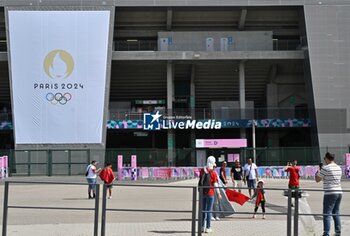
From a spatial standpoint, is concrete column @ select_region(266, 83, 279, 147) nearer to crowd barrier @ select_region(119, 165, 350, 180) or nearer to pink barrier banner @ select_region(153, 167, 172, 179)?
crowd barrier @ select_region(119, 165, 350, 180)

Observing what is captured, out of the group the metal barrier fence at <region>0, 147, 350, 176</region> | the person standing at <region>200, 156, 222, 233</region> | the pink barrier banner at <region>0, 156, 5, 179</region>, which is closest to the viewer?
the person standing at <region>200, 156, 222, 233</region>

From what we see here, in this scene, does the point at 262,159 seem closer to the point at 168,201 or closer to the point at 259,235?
the point at 168,201

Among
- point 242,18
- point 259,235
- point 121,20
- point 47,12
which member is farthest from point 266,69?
point 259,235

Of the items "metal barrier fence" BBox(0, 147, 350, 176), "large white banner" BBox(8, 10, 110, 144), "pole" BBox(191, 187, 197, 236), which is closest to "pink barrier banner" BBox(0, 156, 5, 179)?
"metal barrier fence" BBox(0, 147, 350, 176)

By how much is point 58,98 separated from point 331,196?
36730 mm

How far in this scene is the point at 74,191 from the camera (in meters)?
22.4

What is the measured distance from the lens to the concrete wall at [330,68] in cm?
4541

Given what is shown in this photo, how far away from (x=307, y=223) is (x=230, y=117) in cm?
3851

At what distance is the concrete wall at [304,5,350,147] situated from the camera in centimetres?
4541

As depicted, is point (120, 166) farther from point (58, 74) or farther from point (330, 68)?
point (330, 68)

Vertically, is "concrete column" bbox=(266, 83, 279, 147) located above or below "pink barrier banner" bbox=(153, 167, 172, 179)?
above

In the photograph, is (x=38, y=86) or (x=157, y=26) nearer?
(x=38, y=86)

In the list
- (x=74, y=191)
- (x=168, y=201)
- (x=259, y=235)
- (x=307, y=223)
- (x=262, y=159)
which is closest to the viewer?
(x=307, y=223)

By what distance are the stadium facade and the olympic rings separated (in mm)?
87
